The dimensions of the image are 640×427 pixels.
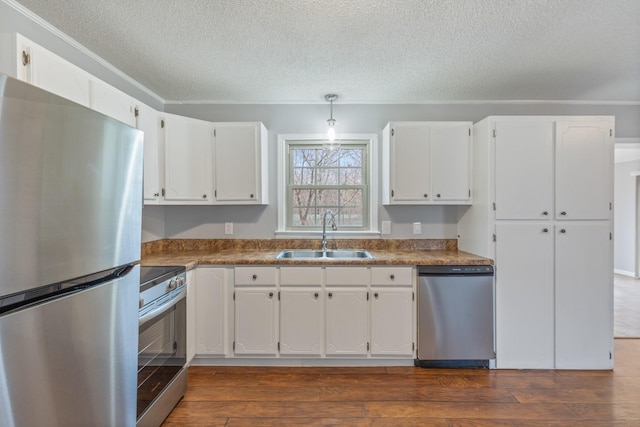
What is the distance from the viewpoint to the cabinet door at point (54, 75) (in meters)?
1.42

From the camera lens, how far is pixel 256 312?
2.47 metres

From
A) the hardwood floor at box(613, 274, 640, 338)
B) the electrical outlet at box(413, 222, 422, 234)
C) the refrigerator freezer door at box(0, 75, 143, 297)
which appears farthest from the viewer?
the hardwood floor at box(613, 274, 640, 338)

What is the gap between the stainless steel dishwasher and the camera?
243cm

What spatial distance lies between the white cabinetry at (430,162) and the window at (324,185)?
460 mm

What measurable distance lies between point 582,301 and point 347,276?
1.92 metres

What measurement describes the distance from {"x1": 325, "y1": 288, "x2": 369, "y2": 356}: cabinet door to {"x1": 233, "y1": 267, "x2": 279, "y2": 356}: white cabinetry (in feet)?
1.46

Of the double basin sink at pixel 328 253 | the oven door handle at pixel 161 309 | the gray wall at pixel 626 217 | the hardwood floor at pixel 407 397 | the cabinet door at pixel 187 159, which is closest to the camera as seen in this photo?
the oven door handle at pixel 161 309

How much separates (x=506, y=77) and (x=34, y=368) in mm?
3391

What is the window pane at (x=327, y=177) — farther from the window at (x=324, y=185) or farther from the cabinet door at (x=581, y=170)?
the cabinet door at (x=581, y=170)

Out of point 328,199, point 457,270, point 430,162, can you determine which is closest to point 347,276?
point 457,270

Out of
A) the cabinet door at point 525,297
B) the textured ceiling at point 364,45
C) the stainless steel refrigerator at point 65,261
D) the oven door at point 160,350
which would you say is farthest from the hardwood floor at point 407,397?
the textured ceiling at point 364,45

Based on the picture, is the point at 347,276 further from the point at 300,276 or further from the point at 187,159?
the point at 187,159

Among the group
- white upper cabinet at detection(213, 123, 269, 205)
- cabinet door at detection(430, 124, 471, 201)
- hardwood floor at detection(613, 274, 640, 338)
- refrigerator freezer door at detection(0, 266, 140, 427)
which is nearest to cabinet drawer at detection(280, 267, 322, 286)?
white upper cabinet at detection(213, 123, 269, 205)

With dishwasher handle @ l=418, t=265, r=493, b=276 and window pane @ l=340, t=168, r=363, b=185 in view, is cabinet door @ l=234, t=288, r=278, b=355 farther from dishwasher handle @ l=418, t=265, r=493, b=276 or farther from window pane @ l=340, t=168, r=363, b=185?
window pane @ l=340, t=168, r=363, b=185
